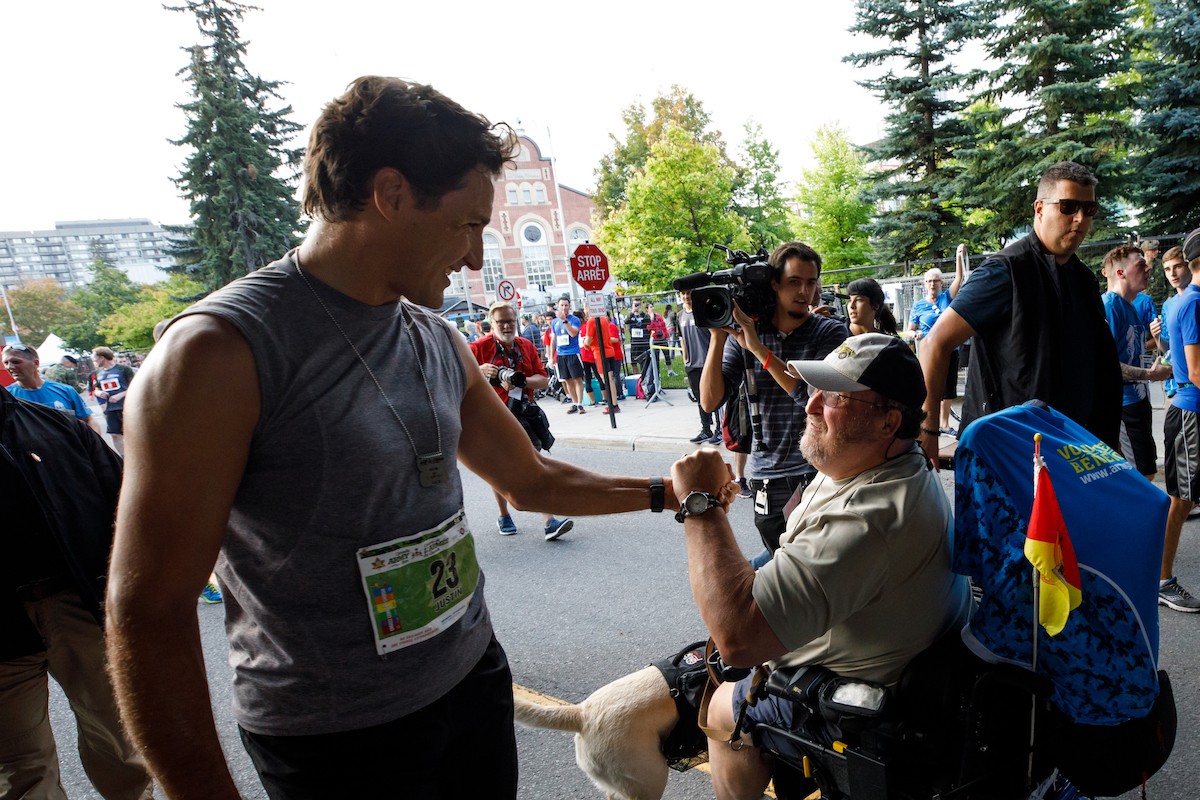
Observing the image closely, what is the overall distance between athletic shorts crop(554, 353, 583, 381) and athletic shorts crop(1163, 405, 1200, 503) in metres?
10.1

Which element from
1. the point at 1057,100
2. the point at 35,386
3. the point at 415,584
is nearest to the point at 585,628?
the point at 415,584

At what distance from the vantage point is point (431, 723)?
1.35m

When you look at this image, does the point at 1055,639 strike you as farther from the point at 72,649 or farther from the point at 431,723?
the point at 72,649

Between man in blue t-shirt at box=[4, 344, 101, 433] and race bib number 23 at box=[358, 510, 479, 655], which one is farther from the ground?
man in blue t-shirt at box=[4, 344, 101, 433]

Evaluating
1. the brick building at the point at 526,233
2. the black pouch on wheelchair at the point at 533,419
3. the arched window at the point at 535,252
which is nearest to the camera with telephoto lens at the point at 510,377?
the black pouch on wheelchair at the point at 533,419

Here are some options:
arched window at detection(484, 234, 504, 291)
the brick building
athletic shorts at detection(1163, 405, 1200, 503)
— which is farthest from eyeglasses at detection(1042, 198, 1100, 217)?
arched window at detection(484, 234, 504, 291)

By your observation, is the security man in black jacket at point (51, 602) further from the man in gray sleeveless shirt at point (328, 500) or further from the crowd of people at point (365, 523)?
the man in gray sleeveless shirt at point (328, 500)

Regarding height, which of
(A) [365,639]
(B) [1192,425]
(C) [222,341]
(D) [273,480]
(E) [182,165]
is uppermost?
(E) [182,165]

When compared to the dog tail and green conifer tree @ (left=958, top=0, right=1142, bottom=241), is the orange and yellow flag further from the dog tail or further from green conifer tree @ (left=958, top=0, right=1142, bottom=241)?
green conifer tree @ (left=958, top=0, right=1142, bottom=241)

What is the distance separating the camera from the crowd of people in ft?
3.43

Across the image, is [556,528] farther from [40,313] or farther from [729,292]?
[40,313]

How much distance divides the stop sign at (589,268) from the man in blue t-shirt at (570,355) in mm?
1473

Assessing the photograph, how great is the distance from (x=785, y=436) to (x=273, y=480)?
108 inches

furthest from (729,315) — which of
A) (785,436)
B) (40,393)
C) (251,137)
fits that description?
(251,137)
